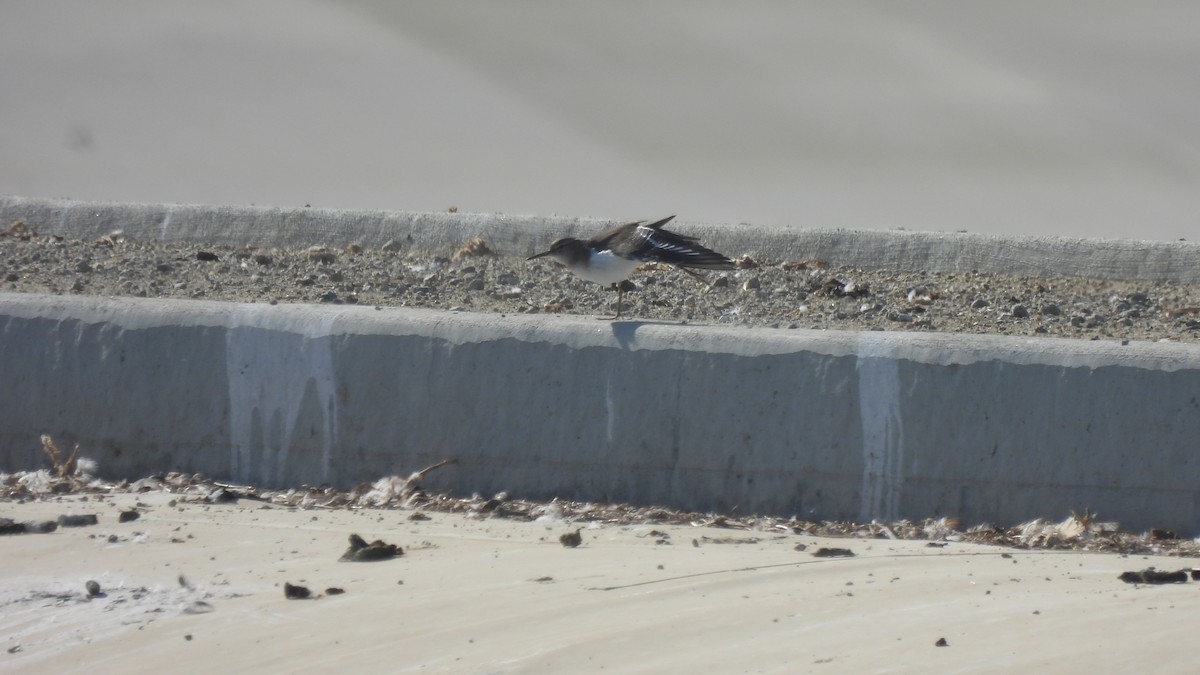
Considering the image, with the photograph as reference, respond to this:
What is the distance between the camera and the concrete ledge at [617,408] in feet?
15.9

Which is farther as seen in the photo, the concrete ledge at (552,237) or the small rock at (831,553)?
the concrete ledge at (552,237)

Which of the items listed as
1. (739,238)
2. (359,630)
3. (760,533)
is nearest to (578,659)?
(359,630)

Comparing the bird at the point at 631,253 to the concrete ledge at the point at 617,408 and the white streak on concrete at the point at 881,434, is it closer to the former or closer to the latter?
the concrete ledge at the point at 617,408

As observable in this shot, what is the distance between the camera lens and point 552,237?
26.7 ft

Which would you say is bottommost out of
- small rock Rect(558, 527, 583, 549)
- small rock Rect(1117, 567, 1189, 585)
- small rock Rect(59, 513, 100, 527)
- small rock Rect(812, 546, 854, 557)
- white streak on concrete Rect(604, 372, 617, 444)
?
small rock Rect(59, 513, 100, 527)

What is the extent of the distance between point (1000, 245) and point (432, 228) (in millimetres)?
3186

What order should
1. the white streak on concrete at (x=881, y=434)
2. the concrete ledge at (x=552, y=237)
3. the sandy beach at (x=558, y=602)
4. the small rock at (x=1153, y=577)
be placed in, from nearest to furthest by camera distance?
the sandy beach at (x=558, y=602)
the small rock at (x=1153, y=577)
the white streak on concrete at (x=881, y=434)
the concrete ledge at (x=552, y=237)

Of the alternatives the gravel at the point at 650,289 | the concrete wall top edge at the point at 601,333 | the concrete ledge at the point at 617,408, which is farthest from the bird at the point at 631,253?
the concrete ledge at the point at 617,408

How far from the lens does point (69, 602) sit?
4.27 metres

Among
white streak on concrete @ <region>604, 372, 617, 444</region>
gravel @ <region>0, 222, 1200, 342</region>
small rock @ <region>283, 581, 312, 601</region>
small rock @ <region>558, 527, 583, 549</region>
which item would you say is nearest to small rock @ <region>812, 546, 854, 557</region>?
small rock @ <region>558, 527, 583, 549</region>

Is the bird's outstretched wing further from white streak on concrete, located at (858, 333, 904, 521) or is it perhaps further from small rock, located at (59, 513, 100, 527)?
small rock, located at (59, 513, 100, 527)

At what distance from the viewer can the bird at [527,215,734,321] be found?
20.0 feet

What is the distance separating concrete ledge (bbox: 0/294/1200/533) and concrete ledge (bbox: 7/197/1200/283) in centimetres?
255

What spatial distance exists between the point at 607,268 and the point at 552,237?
74.6 inches
